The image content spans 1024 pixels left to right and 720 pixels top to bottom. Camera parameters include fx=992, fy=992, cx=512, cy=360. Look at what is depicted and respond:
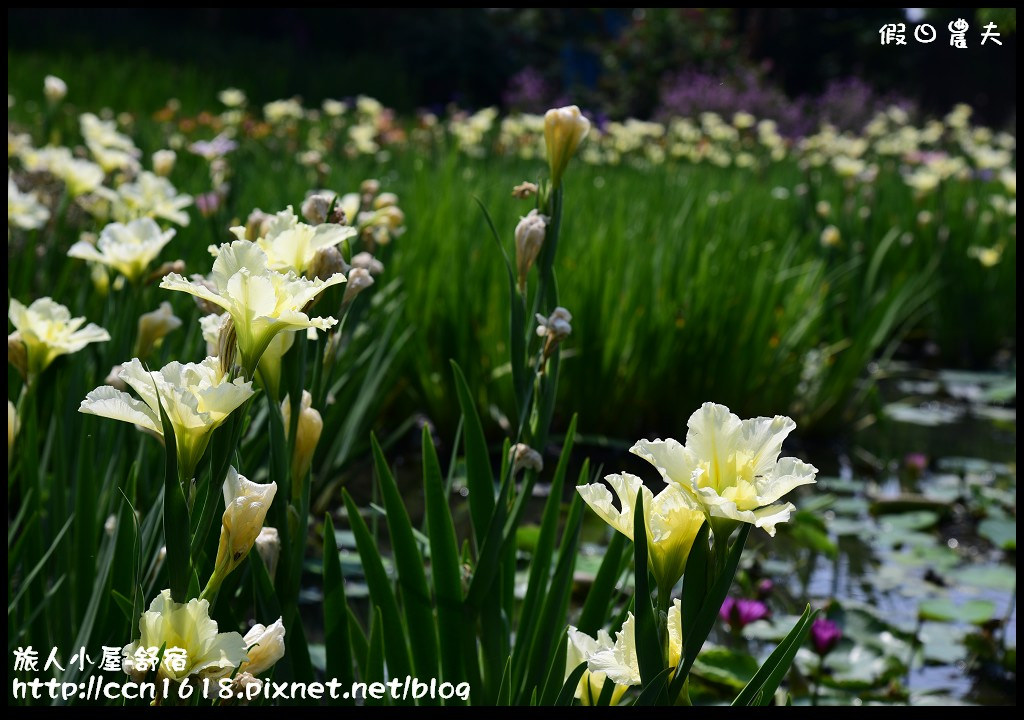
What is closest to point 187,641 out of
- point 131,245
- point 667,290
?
point 131,245

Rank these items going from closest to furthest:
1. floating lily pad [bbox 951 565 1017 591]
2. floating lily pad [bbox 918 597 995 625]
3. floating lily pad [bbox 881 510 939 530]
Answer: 1. floating lily pad [bbox 918 597 995 625]
2. floating lily pad [bbox 951 565 1017 591]
3. floating lily pad [bbox 881 510 939 530]

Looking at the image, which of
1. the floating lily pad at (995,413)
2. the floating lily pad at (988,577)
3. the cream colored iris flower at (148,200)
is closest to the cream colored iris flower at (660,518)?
the cream colored iris flower at (148,200)

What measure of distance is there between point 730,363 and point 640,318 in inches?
11.8

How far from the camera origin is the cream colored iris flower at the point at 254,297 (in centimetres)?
61

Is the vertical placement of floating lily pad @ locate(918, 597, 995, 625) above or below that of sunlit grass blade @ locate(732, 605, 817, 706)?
below

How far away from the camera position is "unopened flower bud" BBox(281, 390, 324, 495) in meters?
0.80

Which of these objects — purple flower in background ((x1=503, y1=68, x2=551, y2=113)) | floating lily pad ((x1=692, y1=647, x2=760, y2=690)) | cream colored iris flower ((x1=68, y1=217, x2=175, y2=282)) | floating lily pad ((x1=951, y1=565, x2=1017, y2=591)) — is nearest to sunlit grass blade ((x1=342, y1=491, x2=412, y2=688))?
cream colored iris flower ((x1=68, y1=217, x2=175, y2=282))

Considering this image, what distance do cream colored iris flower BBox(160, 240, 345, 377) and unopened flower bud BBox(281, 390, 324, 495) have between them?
0.17 meters

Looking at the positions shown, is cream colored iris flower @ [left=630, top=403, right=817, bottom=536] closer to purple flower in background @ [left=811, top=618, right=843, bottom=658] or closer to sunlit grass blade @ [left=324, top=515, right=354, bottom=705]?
sunlit grass blade @ [left=324, top=515, right=354, bottom=705]

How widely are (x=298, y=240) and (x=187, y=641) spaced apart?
33 cm

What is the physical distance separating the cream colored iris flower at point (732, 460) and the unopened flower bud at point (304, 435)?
315 mm

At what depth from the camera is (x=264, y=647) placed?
61cm

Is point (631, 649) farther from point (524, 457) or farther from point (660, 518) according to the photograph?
point (524, 457)

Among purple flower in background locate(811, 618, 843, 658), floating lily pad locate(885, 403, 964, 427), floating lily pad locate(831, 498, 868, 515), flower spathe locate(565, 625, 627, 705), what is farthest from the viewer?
floating lily pad locate(885, 403, 964, 427)
